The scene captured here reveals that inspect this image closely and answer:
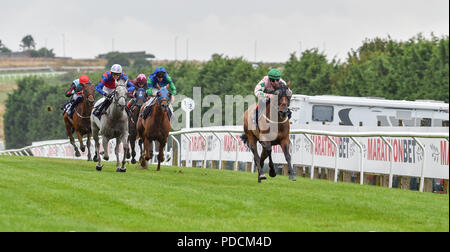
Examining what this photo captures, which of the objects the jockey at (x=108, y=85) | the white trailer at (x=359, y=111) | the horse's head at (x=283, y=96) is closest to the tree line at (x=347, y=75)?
the white trailer at (x=359, y=111)

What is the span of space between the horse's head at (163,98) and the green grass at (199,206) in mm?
2783

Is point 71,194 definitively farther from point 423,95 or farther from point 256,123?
point 423,95

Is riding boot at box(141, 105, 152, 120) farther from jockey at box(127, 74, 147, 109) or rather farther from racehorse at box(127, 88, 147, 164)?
jockey at box(127, 74, 147, 109)

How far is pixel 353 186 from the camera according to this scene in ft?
56.2

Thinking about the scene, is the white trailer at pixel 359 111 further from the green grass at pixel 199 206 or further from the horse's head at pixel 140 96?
the green grass at pixel 199 206

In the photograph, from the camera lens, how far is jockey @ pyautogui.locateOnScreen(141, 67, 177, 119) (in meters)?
19.8

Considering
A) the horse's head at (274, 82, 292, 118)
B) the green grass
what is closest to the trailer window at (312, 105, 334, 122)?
the green grass

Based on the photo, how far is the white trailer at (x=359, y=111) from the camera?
38062 mm

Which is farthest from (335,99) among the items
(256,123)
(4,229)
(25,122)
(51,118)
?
(25,122)

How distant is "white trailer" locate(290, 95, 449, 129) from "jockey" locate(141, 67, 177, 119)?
60.5 ft

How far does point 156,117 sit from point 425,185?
5577 millimetres

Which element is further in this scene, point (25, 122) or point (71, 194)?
point (25, 122)

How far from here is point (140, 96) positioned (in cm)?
2114

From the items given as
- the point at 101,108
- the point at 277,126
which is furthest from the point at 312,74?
the point at 277,126
